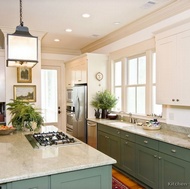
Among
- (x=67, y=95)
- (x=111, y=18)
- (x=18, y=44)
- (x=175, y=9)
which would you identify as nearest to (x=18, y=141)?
(x=18, y=44)

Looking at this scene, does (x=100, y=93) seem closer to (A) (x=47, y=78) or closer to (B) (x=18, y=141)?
(A) (x=47, y=78)

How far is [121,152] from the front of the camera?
3688 mm

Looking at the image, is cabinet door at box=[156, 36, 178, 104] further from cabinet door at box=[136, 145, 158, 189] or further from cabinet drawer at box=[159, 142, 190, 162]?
cabinet door at box=[136, 145, 158, 189]

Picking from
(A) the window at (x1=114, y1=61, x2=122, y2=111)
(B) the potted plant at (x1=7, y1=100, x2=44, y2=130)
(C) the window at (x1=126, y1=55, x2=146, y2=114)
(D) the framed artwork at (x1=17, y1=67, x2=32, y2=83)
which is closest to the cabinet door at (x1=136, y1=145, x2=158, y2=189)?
(C) the window at (x1=126, y1=55, x2=146, y2=114)

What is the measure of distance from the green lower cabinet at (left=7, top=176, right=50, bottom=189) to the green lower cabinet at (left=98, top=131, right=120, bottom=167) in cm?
230

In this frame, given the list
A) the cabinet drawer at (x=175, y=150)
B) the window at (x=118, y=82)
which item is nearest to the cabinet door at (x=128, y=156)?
the cabinet drawer at (x=175, y=150)

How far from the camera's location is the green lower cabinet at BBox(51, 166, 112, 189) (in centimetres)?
167

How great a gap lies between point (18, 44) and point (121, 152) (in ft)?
8.32

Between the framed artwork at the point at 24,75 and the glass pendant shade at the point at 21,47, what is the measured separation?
238 centimetres

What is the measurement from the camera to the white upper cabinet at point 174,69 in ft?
9.05

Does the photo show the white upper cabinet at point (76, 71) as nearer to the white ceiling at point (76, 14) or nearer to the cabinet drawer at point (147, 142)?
the white ceiling at point (76, 14)

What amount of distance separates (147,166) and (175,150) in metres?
0.67

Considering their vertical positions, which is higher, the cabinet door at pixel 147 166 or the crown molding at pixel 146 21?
the crown molding at pixel 146 21

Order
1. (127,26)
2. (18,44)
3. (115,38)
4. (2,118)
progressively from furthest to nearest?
(2,118)
(115,38)
(127,26)
(18,44)
